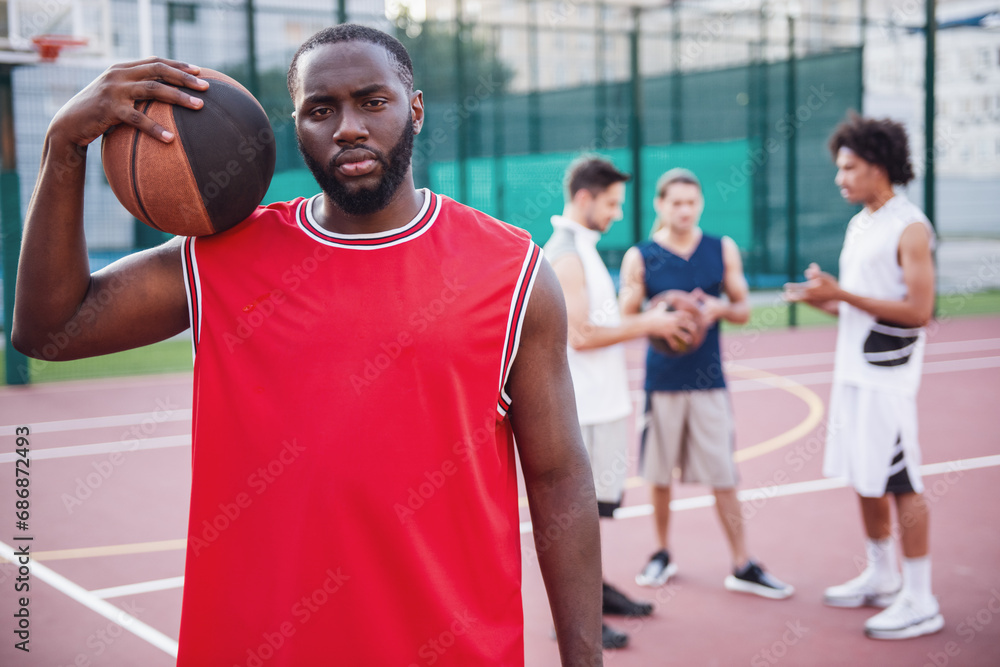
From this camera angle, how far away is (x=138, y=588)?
496cm

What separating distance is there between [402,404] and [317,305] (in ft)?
0.87

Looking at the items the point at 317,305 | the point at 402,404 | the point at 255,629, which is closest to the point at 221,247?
the point at 317,305

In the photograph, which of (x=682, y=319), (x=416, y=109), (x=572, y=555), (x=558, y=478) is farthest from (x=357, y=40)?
(x=682, y=319)

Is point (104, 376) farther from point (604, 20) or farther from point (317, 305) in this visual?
point (317, 305)

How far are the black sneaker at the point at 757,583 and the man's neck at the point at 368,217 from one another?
3.70 m

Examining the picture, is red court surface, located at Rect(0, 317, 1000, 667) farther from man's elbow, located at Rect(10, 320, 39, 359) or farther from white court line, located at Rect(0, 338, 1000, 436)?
man's elbow, located at Rect(10, 320, 39, 359)

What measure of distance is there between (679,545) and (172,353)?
967 cm

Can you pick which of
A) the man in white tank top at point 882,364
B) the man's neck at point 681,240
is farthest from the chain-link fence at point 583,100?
the man in white tank top at point 882,364

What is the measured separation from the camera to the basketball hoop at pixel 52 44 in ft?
30.6

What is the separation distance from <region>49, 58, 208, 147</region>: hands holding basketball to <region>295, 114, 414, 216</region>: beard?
29cm

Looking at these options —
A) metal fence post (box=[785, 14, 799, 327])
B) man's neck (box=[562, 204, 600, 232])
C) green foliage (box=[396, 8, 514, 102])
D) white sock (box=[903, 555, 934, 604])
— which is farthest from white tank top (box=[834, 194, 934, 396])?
metal fence post (box=[785, 14, 799, 327])

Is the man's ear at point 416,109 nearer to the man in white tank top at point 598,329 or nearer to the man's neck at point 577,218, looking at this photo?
the man in white tank top at point 598,329

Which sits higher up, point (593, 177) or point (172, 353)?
point (593, 177)

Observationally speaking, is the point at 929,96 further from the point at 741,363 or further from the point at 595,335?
the point at 595,335
